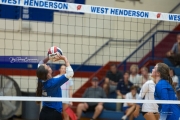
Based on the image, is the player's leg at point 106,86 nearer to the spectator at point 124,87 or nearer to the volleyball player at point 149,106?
the spectator at point 124,87

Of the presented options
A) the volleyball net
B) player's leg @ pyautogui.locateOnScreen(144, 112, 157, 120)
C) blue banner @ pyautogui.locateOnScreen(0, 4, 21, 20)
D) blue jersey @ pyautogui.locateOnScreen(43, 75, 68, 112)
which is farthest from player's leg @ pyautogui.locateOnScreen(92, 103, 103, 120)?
blue jersey @ pyautogui.locateOnScreen(43, 75, 68, 112)

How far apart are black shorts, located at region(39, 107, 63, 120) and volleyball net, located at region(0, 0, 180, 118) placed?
4285 mm

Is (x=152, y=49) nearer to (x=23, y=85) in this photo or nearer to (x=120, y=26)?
(x=120, y=26)

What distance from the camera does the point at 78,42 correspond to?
12195 millimetres

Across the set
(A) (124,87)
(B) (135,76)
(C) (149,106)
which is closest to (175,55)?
(B) (135,76)

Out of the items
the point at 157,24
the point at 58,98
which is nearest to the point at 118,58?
the point at 157,24

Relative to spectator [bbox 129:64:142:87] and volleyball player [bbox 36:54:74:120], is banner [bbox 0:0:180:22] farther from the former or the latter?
spectator [bbox 129:64:142:87]

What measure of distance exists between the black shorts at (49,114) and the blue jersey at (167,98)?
1.36m

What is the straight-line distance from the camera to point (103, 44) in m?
12.6

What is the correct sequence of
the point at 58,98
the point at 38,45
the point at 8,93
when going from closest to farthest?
the point at 58,98
the point at 8,93
the point at 38,45

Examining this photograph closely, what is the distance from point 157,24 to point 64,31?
8.43 ft

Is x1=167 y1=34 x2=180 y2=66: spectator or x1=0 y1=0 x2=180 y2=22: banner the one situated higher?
x1=0 y1=0 x2=180 y2=22: banner

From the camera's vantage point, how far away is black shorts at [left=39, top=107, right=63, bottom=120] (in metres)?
6.23

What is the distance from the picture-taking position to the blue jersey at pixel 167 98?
6363 millimetres
